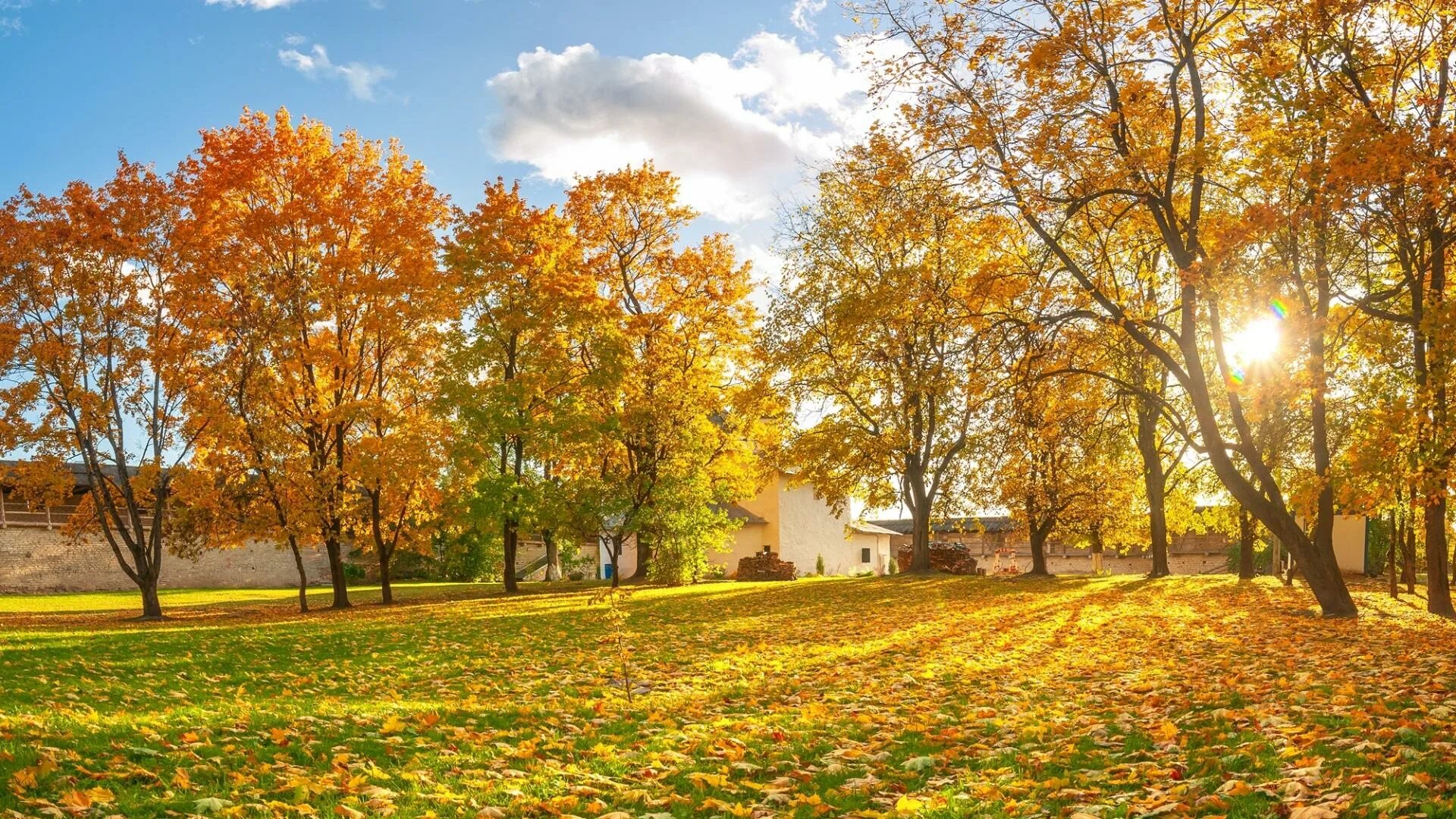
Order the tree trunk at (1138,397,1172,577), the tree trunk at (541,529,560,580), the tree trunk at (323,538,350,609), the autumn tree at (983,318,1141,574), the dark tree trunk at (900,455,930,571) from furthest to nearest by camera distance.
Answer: the tree trunk at (541,529,560,580), the dark tree trunk at (900,455,930,571), the tree trunk at (1138,397,1172,577), the tree trunk at (323,538,350,609), the autumn tree at (983,318,1141,574)

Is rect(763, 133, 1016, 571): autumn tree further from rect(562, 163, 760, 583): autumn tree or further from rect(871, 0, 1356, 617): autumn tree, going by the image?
rect(871, 0, 1356, 617): autumn tree

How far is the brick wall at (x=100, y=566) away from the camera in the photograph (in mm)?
42969

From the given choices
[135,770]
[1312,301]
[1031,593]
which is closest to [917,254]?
[1031,593]

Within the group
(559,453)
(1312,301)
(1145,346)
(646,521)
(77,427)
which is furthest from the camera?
(646,521)

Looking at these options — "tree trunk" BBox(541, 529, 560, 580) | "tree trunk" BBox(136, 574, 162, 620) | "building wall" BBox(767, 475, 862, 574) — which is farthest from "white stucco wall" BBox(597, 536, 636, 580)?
"tree trunk" BBox(136, 574, 162, 620)

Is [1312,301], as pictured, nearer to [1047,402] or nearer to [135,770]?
[1047,402]

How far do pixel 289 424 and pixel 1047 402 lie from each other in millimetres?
20276

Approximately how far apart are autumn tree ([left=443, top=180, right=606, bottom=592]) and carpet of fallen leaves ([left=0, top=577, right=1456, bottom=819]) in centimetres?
1255

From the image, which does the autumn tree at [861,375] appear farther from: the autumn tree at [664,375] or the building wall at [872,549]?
the building wall at [872,549]

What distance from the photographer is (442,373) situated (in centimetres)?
3228

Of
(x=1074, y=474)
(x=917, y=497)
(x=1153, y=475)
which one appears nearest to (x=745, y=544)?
(x=917, y=497)

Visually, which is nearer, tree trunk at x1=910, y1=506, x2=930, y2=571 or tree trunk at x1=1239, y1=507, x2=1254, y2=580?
tree trunk at x1=1239, y1=507, x2=1254, y2=580

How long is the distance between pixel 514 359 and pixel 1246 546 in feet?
81.6

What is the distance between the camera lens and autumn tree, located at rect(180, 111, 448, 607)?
2734 centimetres
